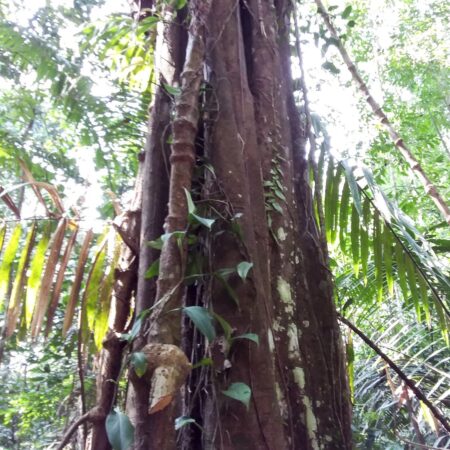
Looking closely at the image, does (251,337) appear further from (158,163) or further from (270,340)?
→ (158,163)

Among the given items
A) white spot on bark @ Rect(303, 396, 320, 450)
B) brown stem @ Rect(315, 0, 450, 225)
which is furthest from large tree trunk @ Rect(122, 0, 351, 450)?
brown stem @ Rect(315, 0, 450, 225)

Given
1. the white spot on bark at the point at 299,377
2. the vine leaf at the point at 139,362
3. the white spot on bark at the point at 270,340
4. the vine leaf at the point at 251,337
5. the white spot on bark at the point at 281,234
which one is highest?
the white spot on bark at the point at 281,234

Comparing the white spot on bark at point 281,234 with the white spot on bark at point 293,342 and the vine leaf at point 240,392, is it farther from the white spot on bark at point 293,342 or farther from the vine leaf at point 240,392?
the vine leaf at point 240,392

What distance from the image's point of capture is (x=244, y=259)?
3.69 feet

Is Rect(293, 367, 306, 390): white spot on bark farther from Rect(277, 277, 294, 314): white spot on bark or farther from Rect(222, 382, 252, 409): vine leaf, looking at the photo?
Rect(222, 382, 252, 409): vine leaf

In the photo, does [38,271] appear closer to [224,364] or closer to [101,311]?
[101,311]

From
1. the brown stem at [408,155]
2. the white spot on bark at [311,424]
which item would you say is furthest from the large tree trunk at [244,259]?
the brown stem at [408,155]

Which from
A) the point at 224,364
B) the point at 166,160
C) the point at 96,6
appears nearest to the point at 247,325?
the point at 224,364

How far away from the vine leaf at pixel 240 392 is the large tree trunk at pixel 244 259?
0.21 ft

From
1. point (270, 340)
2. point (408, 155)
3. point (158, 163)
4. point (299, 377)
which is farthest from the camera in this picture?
point (408, 155)

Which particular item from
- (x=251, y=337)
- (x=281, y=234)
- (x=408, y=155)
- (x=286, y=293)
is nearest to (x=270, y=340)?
(x=251, y=337)

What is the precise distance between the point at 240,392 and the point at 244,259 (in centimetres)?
30

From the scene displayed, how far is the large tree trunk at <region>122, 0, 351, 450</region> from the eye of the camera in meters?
0.98

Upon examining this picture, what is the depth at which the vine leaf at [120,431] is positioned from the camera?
73 cm
